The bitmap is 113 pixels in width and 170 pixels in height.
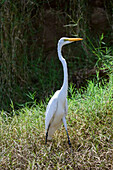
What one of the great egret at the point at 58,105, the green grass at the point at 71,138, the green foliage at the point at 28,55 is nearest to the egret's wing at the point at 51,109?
the great egret at the point at 58,105

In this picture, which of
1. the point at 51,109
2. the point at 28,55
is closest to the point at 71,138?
the point at 51,109

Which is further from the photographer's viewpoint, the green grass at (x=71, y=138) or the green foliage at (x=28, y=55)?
the green foliage at (x=28, y=55)

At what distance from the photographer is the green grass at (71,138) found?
2.61 meters

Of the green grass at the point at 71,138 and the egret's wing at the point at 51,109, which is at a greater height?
the egret's wing at the point at 51,109

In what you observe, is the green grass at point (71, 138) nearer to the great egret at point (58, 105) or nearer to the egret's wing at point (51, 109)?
the great egret at point (58, 105)

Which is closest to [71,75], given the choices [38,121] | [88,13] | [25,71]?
[25,71]

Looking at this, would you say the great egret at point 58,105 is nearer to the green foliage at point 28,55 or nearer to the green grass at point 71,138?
the green grass at point 71,138

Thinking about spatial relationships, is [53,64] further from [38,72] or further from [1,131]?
[1,131]

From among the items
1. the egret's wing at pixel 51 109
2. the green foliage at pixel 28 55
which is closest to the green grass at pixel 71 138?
the egret's wing at pixel 51 109

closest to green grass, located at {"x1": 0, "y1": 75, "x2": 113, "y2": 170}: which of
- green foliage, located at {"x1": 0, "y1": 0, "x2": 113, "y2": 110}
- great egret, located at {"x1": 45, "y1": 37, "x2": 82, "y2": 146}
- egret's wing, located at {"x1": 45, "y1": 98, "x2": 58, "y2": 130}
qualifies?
great egret, located at {"x1": 45, "y1": 37, "x2": 82, "y2": 146}

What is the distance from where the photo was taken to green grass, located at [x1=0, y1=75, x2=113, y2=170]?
261 centimetres

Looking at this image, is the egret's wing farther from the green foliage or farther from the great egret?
the green foliage

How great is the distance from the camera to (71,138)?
289 cm

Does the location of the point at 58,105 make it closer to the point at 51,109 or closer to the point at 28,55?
the point at 51,109
